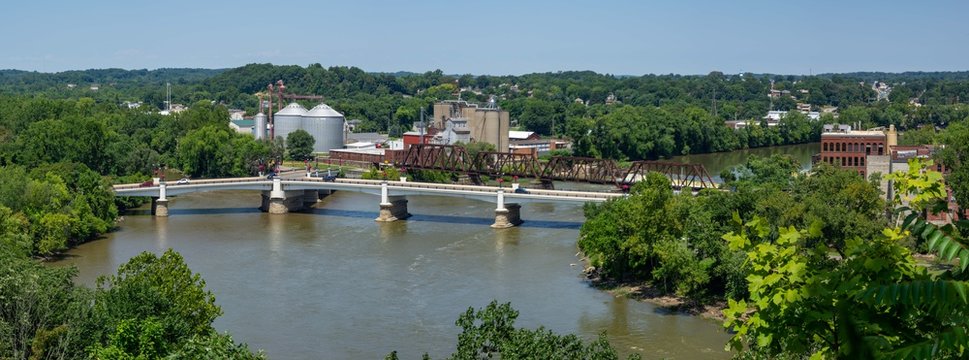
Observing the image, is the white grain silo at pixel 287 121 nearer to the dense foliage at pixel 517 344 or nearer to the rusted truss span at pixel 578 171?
the rusted truss span at pixel 578 171

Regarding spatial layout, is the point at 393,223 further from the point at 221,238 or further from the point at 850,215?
the point at 850,215

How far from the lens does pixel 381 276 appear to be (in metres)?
32.8

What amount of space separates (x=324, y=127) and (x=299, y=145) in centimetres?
608

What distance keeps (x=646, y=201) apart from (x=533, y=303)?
4.51 m

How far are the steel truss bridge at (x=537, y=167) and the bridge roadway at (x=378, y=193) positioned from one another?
6.59 m

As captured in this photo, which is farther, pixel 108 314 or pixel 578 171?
pixel 578 171

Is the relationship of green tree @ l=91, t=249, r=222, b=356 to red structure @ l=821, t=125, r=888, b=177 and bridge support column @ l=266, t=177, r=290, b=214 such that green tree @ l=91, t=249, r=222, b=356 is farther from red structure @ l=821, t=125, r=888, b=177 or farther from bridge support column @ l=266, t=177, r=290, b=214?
red structure @ l=821, t=125, r=888, b=177

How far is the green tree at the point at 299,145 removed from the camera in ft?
242

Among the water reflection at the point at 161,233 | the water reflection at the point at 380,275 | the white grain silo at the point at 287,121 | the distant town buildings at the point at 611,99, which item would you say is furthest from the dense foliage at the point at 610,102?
the water reflection at the point at 380,275

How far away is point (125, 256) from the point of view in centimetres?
3641

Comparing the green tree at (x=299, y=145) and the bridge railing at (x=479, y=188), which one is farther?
the green tree at (x=299, y=145)

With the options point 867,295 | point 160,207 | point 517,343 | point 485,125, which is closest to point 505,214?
point 160,207

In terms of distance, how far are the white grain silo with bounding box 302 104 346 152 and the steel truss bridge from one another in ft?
59.7

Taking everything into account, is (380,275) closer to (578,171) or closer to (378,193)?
(378,193)
